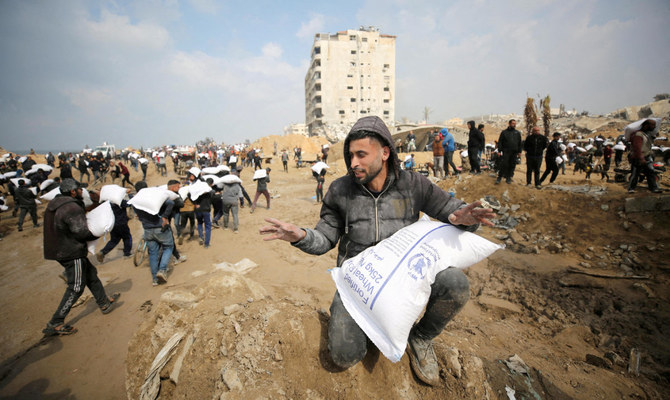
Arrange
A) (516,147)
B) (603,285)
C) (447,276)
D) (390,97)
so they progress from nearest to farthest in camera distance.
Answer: (447,276) → (603,285) → (516,147) → (390,97)

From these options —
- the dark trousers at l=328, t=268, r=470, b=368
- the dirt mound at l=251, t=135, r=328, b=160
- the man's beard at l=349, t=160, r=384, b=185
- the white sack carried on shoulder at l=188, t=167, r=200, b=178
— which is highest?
the dirt mound at l=251, t=135, r=328, b=160

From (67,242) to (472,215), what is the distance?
15.9 ft

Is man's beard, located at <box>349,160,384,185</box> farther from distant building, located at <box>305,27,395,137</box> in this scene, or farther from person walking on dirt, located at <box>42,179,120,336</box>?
distant building, located at <box>305,27,395,137</box>

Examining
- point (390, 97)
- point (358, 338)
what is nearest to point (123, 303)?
point (358, 338)

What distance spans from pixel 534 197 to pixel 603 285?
131 inches

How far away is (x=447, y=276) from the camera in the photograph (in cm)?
178

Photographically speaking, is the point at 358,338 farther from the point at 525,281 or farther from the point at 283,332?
the point at 525,281

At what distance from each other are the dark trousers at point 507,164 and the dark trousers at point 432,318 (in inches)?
273

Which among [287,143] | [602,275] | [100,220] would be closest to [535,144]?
[602,275]

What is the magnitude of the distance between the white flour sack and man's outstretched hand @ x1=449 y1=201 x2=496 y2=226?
0.12 meters

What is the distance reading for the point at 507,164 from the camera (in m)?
7.29

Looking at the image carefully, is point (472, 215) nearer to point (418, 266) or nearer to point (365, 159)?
point (418, 266)

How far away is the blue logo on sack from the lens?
1.71 meters

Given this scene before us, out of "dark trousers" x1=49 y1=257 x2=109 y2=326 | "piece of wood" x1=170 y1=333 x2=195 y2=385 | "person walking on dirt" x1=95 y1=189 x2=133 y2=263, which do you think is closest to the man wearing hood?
"piece of wood" x1=170 y1=333 x2=195 y2=385
